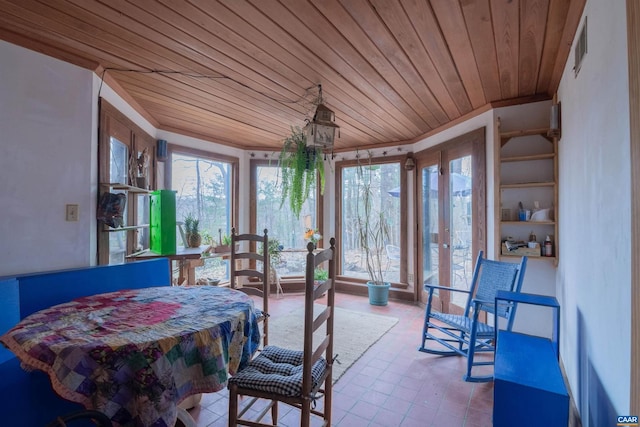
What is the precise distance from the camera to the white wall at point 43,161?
190 centimetres

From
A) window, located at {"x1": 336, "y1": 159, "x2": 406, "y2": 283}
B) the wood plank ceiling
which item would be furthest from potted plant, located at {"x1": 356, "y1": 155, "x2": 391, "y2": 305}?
the wood plank ceiling

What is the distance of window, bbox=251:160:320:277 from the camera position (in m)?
4.79

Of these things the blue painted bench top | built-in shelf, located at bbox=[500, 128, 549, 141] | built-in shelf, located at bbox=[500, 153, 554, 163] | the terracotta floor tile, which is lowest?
the terracotta floor tile

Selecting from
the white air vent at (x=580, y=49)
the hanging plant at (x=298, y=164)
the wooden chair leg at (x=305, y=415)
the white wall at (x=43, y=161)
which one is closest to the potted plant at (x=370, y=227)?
the hanging plant at (x=298, y=164)

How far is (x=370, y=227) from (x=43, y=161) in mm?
3764

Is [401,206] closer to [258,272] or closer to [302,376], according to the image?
[258,272]

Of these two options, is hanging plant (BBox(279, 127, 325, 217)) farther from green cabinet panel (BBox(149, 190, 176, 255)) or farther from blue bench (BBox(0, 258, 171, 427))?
blue bench (BBox(0, 258, 171, 427))

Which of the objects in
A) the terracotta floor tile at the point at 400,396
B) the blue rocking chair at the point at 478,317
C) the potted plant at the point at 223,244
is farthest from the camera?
the potted plant at the point at 223,244

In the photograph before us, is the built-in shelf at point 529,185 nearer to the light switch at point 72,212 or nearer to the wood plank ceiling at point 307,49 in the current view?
the wood plank ceiling at point 307,49

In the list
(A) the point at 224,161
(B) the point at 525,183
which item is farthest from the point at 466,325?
(A) the point at 224,161

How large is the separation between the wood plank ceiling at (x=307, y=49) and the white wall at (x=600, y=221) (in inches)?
16.9

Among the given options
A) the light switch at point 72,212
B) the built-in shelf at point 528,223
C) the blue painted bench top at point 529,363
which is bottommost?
→ the blue painted bench top at point 529,363

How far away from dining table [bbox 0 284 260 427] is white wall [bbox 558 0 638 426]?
1.50 meters

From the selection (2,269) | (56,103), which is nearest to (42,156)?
(56,103)
